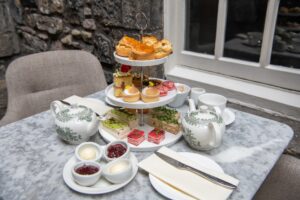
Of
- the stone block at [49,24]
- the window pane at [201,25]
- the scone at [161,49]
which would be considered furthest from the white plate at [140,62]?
the stone block at [49,24]

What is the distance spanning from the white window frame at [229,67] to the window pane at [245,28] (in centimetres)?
3

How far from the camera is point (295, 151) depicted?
1.11m

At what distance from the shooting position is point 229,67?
133 cm

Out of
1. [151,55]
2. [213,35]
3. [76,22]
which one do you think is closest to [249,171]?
[151,55]

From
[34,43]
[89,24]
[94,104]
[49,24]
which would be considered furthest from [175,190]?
[34,43]

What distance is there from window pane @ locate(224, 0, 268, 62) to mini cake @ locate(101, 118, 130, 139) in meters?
0.77

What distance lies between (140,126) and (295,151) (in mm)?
681

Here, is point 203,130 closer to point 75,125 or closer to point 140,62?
point 140,62

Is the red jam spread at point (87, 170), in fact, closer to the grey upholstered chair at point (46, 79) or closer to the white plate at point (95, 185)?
the white plate at point (95, 185)

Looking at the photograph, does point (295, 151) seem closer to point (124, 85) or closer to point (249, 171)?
point (249, 171)

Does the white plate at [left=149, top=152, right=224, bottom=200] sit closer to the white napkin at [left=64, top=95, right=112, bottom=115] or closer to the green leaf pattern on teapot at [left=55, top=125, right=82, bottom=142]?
the green leaf pattern on teapot at [left=55, top=125, right=82, bottom=142]

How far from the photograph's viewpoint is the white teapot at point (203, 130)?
0.72 meters

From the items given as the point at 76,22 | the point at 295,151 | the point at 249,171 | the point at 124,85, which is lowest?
the point at 295,151

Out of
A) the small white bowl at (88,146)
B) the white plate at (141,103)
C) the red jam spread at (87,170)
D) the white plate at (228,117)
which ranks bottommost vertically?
the white plate at (228,117)
